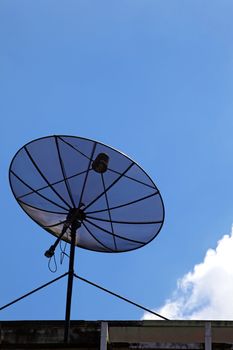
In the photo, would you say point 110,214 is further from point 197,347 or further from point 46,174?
point 197,347

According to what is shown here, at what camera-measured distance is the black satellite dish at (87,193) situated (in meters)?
10.8

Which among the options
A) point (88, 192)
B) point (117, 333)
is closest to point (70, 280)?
point (117, 333)

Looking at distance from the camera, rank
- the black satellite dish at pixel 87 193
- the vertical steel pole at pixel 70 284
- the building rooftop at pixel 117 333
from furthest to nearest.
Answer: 1. the black satellite dish at pixel 87 193
2. the vertical steel pole at pixel 70 284
3. the building rooftop at pixel 117 333

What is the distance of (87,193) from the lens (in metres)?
11.2

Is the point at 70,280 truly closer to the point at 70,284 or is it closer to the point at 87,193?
the point at 70,284

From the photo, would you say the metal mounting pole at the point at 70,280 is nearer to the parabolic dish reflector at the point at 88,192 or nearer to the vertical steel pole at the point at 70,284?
the vertical steel pole at the point at 70,284

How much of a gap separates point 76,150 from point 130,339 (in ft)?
10.8

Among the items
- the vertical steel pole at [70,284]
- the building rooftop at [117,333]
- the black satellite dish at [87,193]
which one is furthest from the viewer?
the black satellite dish at [87,193]

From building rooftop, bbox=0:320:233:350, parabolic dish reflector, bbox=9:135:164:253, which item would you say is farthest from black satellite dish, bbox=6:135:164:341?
building rooftop, bbox=0:320:233:350

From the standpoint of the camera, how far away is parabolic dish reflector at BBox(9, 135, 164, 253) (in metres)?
10.9

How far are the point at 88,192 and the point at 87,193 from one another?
3cm

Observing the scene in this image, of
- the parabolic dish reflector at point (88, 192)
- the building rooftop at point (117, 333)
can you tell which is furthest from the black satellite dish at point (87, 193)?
the building rooftop at point (117, 333)

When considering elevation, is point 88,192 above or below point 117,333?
above

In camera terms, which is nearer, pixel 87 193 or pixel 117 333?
pixel 117 333
